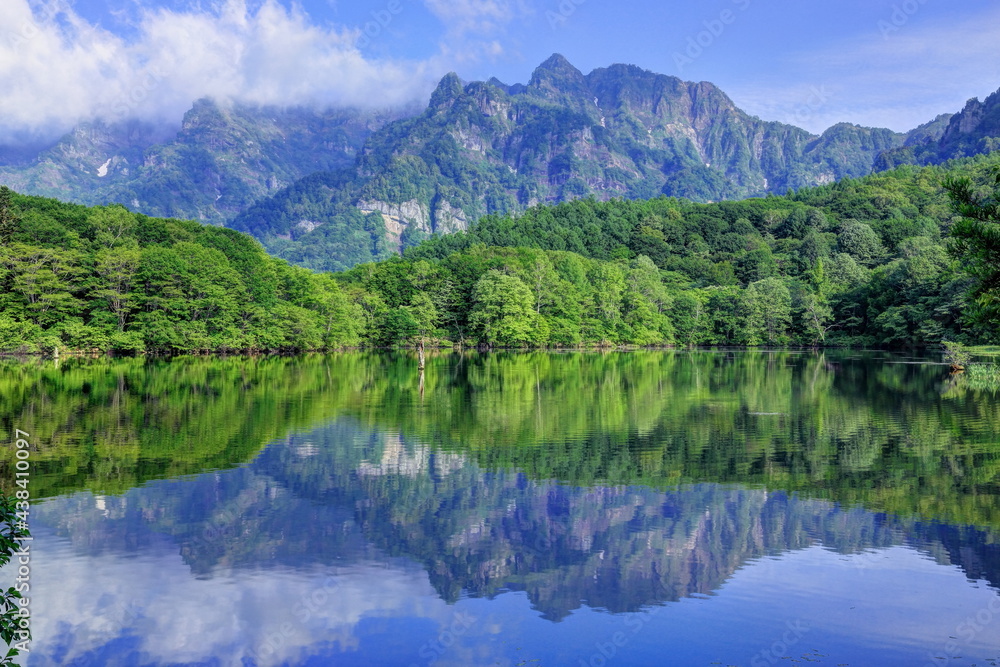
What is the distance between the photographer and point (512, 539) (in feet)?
40.2

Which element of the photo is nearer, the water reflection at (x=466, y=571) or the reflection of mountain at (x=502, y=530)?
the water reflection at (x=466, y=571)

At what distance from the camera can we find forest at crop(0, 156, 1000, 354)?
63.7m

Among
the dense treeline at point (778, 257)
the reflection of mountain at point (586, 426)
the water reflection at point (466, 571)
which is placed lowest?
the water reflection at point (466, 571)

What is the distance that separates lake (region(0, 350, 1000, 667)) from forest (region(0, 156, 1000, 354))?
540cm

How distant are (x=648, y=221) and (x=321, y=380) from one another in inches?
4694

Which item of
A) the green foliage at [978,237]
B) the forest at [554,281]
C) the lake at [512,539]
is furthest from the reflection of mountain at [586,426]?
the forest at [554,281]

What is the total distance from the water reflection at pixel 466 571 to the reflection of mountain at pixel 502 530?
0.16ft

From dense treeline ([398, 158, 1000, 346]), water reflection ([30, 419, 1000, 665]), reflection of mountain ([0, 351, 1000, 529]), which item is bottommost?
water reflection ([30, 419, 1000, 665])

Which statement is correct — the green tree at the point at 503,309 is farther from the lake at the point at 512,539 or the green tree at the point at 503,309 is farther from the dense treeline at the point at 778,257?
the lake at the point at 512,539

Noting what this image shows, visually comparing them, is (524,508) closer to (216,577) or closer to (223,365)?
(216,577)

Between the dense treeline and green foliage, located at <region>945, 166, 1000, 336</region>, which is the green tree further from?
green foliage, located at <region>945, 166, 1000, 336</region>

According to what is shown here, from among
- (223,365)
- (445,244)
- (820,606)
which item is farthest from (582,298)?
(820,606)

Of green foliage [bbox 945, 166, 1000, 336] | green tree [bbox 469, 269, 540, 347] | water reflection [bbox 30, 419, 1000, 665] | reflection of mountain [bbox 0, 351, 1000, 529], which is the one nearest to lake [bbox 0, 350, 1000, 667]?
water reflection [bbox 30, 419, 1000, 665]

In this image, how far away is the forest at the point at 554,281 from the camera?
209ft
